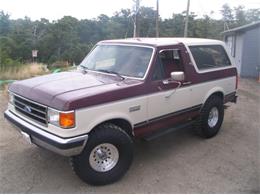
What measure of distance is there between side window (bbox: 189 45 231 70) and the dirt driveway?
1.50 m

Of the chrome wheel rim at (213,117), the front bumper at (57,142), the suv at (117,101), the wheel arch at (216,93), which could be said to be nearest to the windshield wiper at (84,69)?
the suv at (117,101)

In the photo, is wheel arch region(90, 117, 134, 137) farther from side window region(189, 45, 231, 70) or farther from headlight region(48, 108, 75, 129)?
side window region(189, 45, 231, 70)

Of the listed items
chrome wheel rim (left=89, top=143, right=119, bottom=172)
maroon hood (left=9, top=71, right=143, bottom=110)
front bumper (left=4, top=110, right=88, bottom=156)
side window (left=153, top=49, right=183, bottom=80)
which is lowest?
chrome wheel rim (left=89, top=143, right=119, bottom=172)

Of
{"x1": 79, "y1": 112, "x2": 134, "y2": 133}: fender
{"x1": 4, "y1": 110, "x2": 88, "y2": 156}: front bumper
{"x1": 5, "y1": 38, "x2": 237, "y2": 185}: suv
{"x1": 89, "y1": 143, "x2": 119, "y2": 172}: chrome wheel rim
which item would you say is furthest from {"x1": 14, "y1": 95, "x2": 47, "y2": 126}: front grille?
{"x1": 89, "y1": 143, "x2": 119, "y2": 172}: chrome wheel rim

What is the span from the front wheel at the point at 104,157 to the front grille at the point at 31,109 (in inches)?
26.8

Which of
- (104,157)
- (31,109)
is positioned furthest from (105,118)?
(31,109)

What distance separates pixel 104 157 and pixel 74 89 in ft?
3.45

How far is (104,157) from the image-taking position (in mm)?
4090

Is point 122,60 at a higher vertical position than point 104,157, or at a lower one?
higher

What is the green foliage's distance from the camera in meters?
44.2

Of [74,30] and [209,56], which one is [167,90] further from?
[74,30]

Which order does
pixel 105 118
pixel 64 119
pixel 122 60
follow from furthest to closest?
pixel 122 60
pixel 105 118
pixel 64 119

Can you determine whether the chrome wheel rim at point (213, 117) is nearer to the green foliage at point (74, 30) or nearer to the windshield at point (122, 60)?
the windshield at point (122, 60)

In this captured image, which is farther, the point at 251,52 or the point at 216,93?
the point at 251,52
